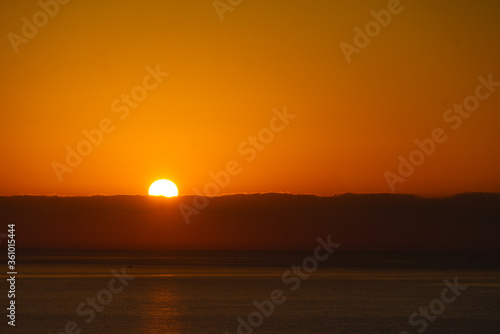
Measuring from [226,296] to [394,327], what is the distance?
12991 millimetres

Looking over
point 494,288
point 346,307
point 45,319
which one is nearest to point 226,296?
point 346,307

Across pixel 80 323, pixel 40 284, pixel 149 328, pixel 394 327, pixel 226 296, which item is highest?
pixel 40 284

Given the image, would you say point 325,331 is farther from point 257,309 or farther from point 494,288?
point 494,288

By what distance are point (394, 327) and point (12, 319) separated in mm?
14185

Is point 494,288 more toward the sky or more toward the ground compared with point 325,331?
more toward the sky

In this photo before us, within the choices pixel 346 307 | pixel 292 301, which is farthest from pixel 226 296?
pixel 346 307

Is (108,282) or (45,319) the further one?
(108,282)

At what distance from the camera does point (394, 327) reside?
2759 centimetres

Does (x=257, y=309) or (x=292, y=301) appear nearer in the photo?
(x=257, y=309)

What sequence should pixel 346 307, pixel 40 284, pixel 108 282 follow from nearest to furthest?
pixel 346 307, pixel 40 284, pixel 108 282

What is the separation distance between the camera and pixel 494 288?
47.7 metres

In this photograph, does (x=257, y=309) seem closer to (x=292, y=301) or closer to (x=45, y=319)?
(x=292, y=301)

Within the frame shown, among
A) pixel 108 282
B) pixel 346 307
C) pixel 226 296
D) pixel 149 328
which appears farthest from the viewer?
pixel 108 282

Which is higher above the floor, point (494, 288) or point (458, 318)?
point (494, 288)
